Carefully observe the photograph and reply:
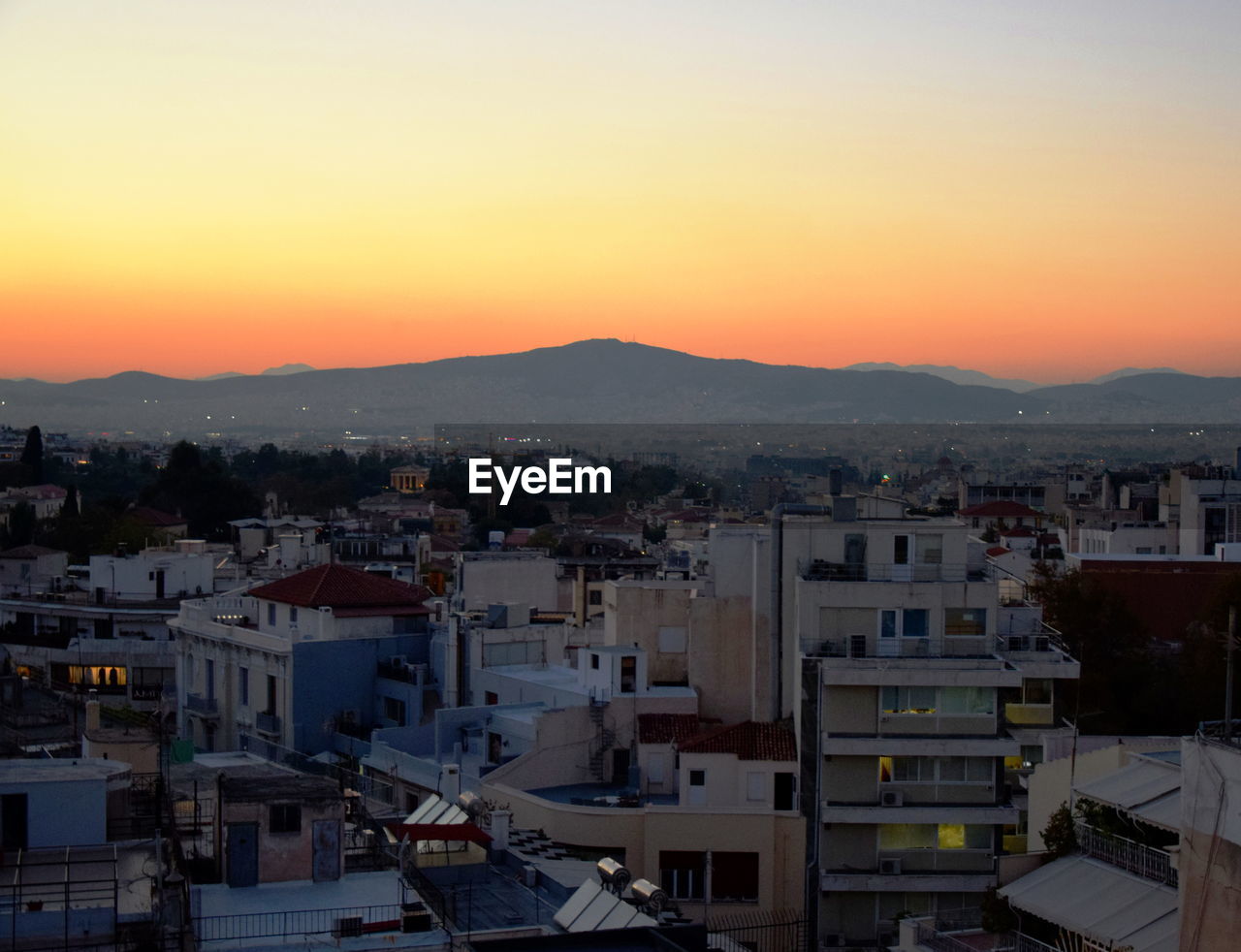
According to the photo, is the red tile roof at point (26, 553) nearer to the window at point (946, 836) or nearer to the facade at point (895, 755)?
the facade at point (895, 755)

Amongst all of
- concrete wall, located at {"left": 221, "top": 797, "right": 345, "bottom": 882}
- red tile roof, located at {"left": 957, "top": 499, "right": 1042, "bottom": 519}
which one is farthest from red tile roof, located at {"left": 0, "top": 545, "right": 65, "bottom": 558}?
concrete wall, located at {"left": 221, "top": 797, "right": 345, "bottom": 882}

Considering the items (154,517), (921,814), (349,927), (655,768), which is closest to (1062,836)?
(349,927)

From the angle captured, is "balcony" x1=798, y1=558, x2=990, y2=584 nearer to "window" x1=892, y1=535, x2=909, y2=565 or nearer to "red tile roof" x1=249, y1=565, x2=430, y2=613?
"window" x1=892, y1=535, x2=909, y2=565

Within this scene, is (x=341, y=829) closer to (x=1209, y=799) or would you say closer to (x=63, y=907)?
(x=63, y=907)

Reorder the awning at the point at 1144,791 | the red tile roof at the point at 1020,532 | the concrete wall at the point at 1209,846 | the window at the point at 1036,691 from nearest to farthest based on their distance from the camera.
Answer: the concrete wall at the point at 1209,846
the awning at the point at 1144,791
the window at the point at 1036,691
the red tile roof at the point at 1020,532

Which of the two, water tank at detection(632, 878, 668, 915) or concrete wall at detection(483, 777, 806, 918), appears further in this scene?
concrete wall at detection(483, 777, 806, 918)

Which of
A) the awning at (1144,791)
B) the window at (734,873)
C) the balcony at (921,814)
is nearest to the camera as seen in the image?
the awning at (1144,791)

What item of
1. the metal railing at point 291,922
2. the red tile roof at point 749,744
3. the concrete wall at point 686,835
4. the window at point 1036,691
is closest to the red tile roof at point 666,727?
the red tile roof at point 749,744

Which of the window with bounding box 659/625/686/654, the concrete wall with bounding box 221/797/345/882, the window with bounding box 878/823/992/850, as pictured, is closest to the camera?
the concrete wall with bounding box 221/797/345/882
